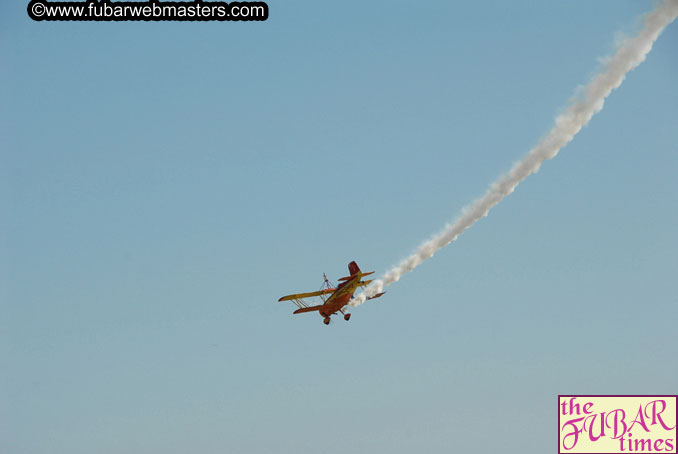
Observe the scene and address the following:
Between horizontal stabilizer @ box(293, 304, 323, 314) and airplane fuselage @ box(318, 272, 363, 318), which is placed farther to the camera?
horizontal stabilizer @ box(293, 304, 323, 314)

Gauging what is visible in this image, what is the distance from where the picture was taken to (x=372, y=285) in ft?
341

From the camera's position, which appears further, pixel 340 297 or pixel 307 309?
pixel 307 309

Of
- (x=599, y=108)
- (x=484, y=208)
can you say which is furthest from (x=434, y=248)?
(x=599, y=108)

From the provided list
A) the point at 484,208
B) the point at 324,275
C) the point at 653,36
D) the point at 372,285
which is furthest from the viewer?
the point at 324,275

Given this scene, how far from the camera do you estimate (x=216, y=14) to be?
281ft

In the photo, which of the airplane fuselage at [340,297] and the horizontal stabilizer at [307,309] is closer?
the airplane fuselage at [340,297]

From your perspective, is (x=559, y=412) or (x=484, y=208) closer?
(x=559, y=412)

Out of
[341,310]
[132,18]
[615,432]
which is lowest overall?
[615,432]

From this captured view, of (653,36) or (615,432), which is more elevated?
(653,36)

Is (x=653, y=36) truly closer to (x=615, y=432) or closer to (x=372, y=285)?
(x=615, y=432)

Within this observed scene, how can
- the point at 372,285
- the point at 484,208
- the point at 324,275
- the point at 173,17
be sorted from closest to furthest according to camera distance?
the point at 173,17
the point at 484,208
the point at 372,285
the point at 324,275

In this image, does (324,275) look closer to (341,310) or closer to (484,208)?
(341,310)

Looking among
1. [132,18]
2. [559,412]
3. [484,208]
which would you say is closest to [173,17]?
[132,18]

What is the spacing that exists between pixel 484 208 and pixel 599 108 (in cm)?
1488
